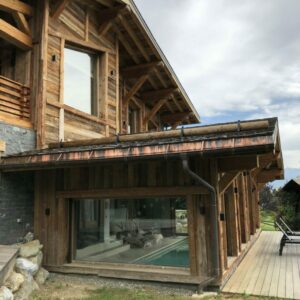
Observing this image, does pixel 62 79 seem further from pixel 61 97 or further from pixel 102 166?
pixel 102 166

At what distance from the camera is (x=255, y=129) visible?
5469 mm

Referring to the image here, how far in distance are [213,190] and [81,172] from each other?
2512 millimetres

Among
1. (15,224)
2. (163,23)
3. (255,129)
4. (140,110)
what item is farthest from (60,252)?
(163,23)

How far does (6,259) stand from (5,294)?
71cm

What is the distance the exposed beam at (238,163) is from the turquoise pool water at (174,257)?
1.37m

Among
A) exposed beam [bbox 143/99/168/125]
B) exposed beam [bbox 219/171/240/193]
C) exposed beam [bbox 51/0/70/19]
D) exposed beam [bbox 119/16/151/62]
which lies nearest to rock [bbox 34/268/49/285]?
exposed beam [bbox 219/171/240/193]

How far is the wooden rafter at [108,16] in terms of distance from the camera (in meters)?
Answer: 9.48

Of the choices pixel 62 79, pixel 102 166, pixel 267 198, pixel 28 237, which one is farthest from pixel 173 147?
pixel 267 198

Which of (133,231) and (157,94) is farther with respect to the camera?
(157,94)

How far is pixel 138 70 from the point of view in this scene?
38.0ft

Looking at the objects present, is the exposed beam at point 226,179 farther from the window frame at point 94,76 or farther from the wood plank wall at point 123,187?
the window frame at point 94,76

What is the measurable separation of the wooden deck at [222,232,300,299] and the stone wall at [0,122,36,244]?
3776mm

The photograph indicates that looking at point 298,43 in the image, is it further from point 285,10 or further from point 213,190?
point 213,190

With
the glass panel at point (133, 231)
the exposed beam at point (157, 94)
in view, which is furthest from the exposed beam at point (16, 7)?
the exposed beam at point (157, 94)
